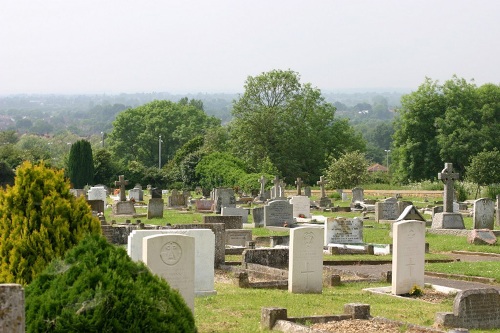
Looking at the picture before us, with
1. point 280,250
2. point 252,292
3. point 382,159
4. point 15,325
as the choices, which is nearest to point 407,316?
point 252,292

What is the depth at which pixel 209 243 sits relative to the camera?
17.3 meters

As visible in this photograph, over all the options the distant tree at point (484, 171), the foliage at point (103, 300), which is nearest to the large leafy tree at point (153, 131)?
the distant tree at point (484, 171)

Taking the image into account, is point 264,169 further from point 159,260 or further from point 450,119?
point 159,260

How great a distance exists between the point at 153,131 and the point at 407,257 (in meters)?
97.8

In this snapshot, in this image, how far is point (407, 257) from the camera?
57.5ft

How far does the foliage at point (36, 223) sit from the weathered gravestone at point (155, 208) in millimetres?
26380

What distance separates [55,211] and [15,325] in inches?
190

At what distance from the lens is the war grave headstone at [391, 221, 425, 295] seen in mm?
17391

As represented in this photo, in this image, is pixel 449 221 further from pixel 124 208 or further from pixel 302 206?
pixel 124 208

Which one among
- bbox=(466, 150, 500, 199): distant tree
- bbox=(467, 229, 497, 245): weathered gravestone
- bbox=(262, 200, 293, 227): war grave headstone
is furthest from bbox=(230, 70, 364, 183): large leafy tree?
bbox=(467, 229, 497, 245): weathered gravestone

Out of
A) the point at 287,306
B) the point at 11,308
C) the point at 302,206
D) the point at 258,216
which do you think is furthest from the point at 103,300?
the point at 302,206

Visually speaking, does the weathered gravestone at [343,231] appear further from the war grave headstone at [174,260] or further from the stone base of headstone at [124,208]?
the stone base of headstone at [124,208]

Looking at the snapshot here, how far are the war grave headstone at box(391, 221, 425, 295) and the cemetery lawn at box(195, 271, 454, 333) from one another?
22.9 inches

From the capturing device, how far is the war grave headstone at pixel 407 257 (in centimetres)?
1739
